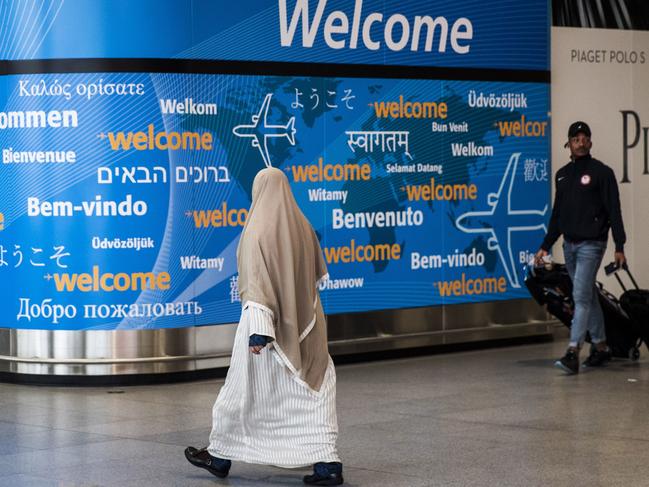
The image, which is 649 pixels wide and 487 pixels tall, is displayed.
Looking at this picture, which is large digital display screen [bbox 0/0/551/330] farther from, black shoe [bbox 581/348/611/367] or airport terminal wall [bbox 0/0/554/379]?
black shoe [bbox 581/348/611/367]

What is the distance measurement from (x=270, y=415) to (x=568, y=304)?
5280mm

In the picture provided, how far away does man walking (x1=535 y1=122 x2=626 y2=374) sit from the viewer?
11188mm

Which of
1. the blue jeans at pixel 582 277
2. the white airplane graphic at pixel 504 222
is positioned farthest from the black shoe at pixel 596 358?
the white airplane graphic at pixel 504 222

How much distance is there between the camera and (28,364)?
37.1ft

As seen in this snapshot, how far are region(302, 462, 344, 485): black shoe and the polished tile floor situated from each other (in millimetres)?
138

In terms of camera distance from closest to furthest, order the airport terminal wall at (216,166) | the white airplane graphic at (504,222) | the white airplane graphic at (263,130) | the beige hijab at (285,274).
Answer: the beige hijab at (285,274) → the airport terminal wall at (216,166) → the white airplane graphic at (263,130) → the white airplane graphic at (504,222)

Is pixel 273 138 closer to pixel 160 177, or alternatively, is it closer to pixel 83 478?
pixel 160 177

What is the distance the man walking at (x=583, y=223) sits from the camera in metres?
11.2

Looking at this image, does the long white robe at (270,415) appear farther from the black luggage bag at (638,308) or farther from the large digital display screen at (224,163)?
the black luggage bag at (638,308)

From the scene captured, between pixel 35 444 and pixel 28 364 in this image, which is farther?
pixel 28 364

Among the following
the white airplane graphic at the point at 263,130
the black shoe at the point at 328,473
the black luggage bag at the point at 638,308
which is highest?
the white airplane graphic at the point at 263,130

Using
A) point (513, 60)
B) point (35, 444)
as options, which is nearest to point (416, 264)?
point (513, 60)

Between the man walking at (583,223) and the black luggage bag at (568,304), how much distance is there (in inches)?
17.5

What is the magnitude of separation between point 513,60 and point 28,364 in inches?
223
